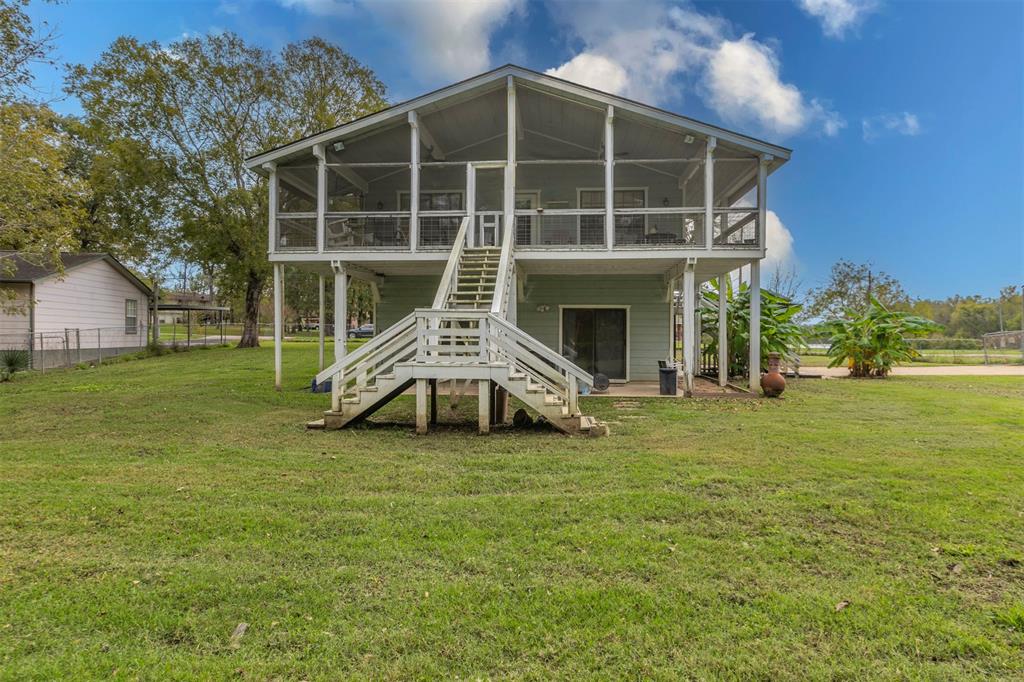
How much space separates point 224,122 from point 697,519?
90.7ft

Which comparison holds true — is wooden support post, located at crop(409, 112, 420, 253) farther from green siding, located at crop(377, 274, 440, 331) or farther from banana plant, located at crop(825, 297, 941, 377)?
banana plant, located at crop(825, 297, 941, 377)

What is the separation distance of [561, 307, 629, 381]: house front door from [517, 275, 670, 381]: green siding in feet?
0.70

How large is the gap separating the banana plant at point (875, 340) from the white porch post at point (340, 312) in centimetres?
1453

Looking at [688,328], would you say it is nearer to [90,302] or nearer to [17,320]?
[17,320]

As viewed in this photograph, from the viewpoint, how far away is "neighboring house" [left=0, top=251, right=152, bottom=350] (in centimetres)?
1694

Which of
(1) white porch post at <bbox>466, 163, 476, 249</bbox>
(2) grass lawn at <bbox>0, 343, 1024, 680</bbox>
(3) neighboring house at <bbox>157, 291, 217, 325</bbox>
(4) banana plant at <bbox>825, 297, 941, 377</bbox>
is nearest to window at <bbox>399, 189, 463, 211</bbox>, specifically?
(1) white porch post at <bbox>466, 163, 476, 249</bbox>

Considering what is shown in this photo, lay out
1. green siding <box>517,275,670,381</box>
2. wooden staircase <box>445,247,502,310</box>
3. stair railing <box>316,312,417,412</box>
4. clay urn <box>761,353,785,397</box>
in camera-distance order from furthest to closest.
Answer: green siding <box>517,275,670,381</box>, clay urn <box>761,353,785,397</box>, wooden staircase <box>445,247,502,310</box>, stair railing <box>316,312,417,412</box>

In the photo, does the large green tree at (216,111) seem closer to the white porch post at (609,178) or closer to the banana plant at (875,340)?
the white porch post at (609,178)

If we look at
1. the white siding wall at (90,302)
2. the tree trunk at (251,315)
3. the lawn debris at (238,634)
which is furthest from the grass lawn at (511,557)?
the tree trunk at (251,315)

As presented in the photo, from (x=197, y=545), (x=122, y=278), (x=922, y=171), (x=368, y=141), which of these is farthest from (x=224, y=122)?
(x=922, y=171)

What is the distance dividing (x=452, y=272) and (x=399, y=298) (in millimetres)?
5214

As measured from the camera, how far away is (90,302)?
65.2 feet

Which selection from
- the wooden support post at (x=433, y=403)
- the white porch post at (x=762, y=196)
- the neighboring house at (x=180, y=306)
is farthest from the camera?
the neighboring house at (x=180, y=306)

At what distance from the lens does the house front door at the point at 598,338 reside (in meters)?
13.8
